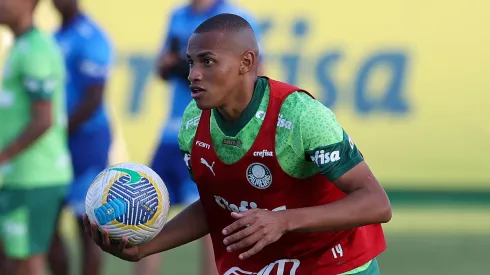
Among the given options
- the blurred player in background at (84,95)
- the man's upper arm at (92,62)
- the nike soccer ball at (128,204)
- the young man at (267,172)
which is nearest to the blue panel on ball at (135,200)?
the nike soccer ball at (128,204)

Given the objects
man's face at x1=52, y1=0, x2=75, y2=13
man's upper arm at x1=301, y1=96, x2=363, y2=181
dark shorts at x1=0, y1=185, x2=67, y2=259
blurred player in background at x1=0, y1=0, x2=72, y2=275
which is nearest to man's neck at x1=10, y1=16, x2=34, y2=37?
blurred player in background at x1=0, y1=0, x2=72, y2=275

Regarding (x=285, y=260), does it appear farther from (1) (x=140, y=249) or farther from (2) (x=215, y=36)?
(2) (x=215, y=36)

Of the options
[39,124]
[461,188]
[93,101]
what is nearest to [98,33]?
[93,101]

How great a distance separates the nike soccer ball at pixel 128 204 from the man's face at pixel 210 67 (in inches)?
16.3

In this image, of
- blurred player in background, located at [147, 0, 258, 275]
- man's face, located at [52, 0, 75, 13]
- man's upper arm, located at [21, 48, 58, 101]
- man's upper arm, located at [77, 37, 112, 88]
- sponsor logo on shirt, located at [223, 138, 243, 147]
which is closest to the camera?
sponsor logo on shirt, located at [223, 138, 243, 147]

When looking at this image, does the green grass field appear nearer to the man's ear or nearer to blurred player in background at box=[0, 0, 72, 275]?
blurred player in background at box=[0, 0, 72, 275]

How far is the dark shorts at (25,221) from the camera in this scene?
649cm

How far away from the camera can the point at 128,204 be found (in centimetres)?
420

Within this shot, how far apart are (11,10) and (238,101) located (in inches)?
105

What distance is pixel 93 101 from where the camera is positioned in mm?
7734

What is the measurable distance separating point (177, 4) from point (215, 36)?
7.12 metres

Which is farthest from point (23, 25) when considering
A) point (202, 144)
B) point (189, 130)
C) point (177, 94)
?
point (202, 144)

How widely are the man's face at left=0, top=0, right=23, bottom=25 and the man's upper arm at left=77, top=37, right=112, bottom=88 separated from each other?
50.5 inches

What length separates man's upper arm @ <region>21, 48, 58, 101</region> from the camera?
6395mm
